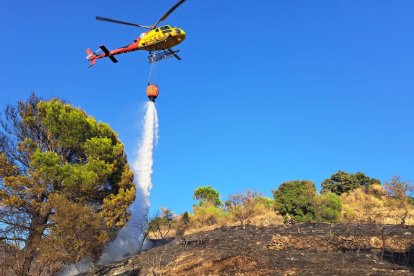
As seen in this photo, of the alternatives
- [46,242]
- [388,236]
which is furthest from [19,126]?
[388,236]

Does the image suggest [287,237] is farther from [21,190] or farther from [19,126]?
[19,126]

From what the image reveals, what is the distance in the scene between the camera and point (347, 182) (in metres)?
57.0

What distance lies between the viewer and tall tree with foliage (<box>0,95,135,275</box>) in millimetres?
19172

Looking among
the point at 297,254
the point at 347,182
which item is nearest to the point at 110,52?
the point at 297,254

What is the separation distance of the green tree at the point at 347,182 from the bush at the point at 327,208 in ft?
82.9

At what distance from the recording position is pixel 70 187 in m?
24.5

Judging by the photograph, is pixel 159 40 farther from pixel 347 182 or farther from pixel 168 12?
pixel 347 182

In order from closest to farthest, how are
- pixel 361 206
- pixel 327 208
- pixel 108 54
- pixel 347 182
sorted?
pixel 327 208
pixel 108 54
pixel 361 206
pixel 347 182

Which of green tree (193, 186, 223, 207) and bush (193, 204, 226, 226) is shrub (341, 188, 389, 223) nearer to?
bush (193, 204, 226, 226)

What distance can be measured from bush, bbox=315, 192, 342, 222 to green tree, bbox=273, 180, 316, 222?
64 cm

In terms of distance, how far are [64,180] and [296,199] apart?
57.7ft

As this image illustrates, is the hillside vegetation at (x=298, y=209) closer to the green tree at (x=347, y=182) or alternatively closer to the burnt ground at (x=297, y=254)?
the burnt ground at (x=297, y=254)

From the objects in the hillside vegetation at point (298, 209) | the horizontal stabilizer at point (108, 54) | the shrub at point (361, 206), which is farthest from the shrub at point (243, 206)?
the horizontal stabilizer at point (108, 54)

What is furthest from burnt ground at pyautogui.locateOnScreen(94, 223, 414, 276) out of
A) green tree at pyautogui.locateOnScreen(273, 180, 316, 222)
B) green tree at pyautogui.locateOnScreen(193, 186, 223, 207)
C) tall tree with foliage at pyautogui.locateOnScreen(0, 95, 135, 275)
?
green tree at pyautogui.locateOnScreen(193, 186, 223, 207)
